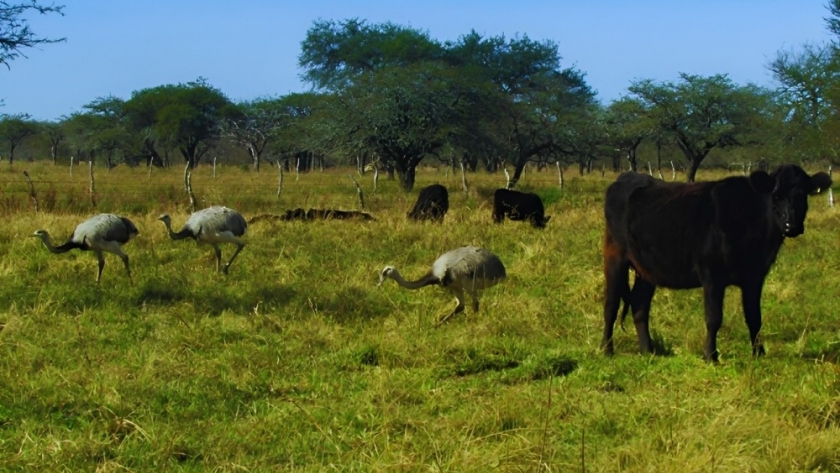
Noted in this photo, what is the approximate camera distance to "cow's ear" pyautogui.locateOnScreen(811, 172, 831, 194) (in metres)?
6.98

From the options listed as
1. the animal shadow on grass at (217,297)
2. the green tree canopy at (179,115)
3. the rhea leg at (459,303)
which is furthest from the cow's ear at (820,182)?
the green tree canopy at (179,115)

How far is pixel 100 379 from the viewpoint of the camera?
6.06 metres

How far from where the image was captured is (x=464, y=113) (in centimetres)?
3462

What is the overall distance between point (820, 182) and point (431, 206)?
37.5 feet

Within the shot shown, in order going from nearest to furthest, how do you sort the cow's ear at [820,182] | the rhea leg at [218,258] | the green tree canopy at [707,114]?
the cow's ear at [820,182]
the rhea leg at [218,258]
the green tree canopy at [707,114]

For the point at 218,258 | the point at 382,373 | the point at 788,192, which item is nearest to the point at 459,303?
the point at 382,373

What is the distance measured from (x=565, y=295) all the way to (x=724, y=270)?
308 centimetres

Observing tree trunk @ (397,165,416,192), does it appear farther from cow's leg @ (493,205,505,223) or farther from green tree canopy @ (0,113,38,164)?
green tree canopy @ (0,113,38,164)

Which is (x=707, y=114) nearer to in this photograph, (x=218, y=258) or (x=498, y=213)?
(x=498, y=213)

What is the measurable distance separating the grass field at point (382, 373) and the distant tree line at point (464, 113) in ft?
55.7

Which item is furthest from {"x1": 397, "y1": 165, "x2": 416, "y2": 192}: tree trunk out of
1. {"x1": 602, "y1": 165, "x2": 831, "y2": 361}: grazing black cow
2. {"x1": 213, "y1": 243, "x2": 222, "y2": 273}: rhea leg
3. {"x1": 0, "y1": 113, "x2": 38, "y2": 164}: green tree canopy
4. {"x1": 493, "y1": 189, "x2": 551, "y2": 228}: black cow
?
{"x1": 0, "y1": 113, "x2": 38, "y2": 164}: green tree canopy

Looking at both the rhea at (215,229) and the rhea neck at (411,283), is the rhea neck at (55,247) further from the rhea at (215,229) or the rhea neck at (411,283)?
the rhea neck at (411,283)

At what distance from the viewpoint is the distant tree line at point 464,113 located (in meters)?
33.7

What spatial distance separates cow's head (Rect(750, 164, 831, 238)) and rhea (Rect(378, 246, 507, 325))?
2.88 metres
